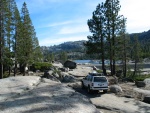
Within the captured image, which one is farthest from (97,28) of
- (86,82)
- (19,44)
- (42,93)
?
(42,93)

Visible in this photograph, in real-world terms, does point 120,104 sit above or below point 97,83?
below

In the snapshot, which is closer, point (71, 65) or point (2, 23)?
point (2, 23)

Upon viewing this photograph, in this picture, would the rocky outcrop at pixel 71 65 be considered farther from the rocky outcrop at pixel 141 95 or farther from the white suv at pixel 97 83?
the white suv at pixel 97 83

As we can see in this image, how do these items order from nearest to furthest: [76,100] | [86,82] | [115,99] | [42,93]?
[76,100] < [42,93] < [115,99] < [86,82]

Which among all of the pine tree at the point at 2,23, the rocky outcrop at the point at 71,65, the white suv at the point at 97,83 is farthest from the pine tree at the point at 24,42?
the white suv at the point at 97,83

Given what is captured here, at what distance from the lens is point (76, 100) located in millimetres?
19156

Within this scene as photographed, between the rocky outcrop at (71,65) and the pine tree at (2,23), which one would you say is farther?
the rocky outcrop at (71,65)

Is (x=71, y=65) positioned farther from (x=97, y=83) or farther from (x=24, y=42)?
(x=97, y=83)

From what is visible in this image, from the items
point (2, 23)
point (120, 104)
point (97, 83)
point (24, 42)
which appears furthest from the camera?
point (24, 42)


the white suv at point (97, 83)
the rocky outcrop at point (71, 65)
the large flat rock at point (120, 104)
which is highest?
the rocky outcrop at point (71, 65)

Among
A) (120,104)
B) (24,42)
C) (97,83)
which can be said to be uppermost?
(24,42)

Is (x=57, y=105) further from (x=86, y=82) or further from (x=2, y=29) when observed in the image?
(x=2, y=29)

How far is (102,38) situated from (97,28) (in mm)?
2040

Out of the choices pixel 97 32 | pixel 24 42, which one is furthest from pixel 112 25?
pixel 24 42
